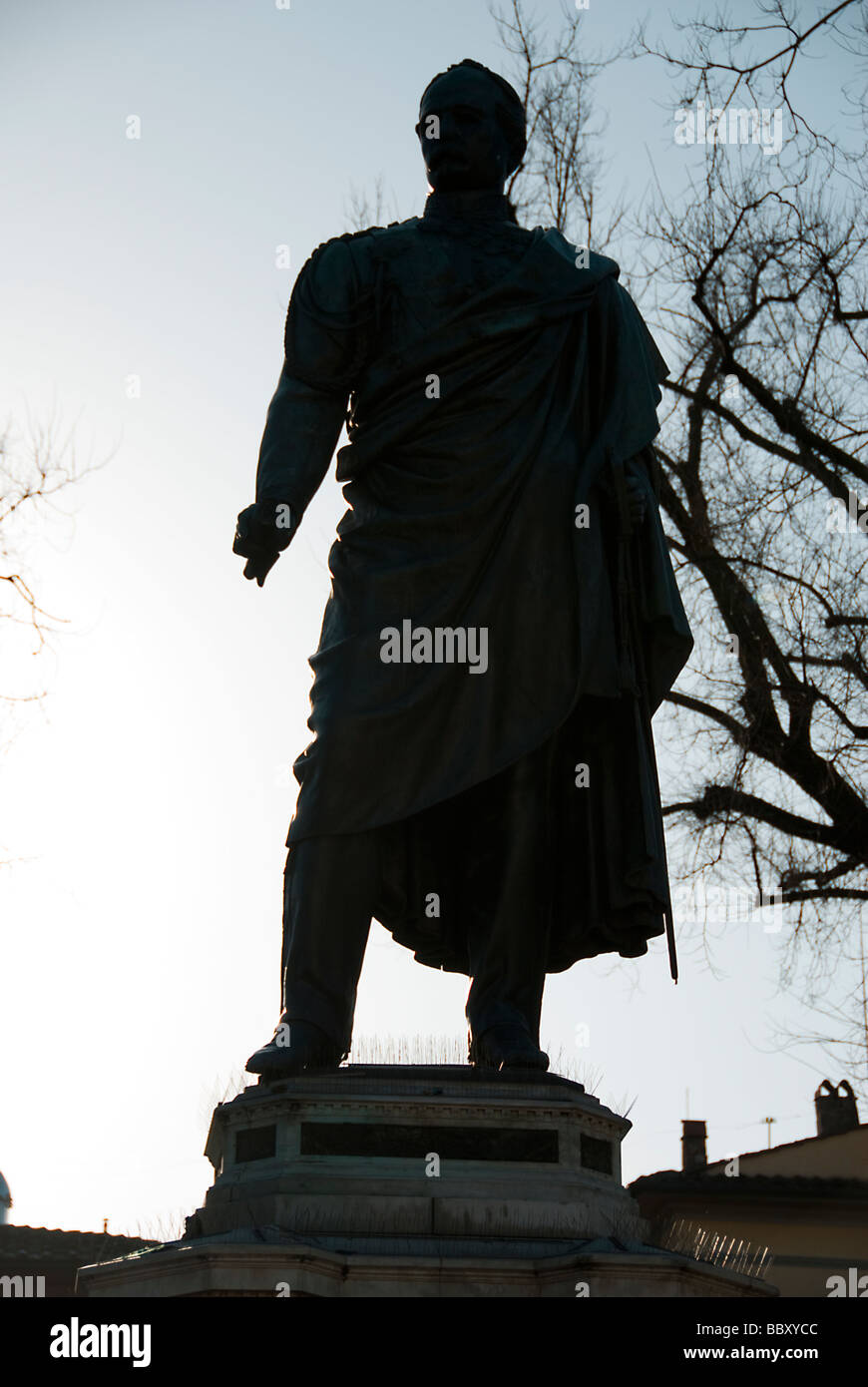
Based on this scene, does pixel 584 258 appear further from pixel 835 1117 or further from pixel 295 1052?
pixel 835 1117

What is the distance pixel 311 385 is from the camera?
24.8 ft

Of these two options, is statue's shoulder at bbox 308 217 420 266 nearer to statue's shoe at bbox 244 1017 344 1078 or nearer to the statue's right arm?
the statue's right arm

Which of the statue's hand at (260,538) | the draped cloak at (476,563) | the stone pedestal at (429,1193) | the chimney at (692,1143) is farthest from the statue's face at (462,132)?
the chimney at (692,1143)

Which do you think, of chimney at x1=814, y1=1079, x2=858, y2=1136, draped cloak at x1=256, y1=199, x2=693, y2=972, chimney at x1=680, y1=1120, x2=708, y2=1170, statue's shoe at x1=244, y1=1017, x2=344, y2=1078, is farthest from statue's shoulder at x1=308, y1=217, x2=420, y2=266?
chimney at x1=680, y1=1120, x2=708, y2=1170

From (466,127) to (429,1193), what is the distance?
3.88 meters

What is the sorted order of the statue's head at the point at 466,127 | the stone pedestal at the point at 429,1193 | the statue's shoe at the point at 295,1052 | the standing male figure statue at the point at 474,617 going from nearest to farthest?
the stone pedestal at the point at 429,1193 → the statue's shoe at the point at 295,1052 → the standing male figure statue at the point at 474,617 → the statue's head at the point at 466,127

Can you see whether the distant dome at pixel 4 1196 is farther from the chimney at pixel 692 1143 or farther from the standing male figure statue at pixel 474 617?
the standing male figure statue at pixel 474 617

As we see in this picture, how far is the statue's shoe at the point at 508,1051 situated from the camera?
6.64 meters

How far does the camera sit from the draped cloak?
7.00 m

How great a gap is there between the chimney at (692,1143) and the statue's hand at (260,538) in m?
29.8

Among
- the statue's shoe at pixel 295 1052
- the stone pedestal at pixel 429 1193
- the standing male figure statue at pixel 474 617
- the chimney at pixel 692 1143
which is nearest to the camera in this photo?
the stone pedestal at pixel 429 1193

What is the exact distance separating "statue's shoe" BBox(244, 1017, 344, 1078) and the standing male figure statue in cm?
1
